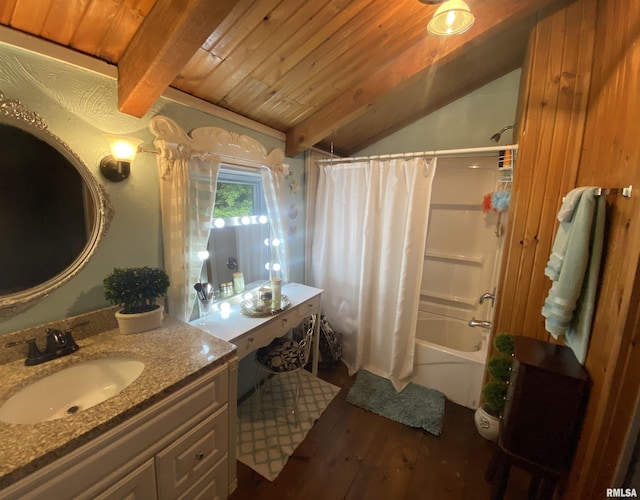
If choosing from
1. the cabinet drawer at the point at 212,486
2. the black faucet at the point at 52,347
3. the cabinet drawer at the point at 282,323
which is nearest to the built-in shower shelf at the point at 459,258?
the cabinet drawer at the point at 282,323

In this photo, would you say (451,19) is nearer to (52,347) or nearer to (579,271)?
(579,271)

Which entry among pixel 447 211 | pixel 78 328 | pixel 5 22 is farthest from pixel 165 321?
pixel 447 211

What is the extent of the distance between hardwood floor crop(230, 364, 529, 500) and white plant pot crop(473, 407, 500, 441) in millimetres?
84

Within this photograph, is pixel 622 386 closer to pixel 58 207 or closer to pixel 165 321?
pixel 165 321

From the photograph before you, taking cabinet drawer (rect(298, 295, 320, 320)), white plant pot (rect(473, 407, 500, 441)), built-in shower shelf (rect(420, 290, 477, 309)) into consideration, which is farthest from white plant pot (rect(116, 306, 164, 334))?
built-in shower shelf (rect(420, 290, 477, 309))

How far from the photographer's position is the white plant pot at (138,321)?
44.9 inches

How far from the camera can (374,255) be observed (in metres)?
2.20

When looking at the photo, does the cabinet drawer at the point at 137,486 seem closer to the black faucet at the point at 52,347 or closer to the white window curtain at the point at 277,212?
the black faucet at the point at 52,347

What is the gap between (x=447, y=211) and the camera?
2.54 meters

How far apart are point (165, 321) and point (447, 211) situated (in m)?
2.51

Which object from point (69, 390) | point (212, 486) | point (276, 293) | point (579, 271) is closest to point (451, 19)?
point (579, 271)

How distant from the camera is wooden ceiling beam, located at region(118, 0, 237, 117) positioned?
34.0 inches

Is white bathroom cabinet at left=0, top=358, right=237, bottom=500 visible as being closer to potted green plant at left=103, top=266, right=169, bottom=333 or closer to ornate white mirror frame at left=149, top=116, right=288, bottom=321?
potted green plant at left=103, top=266, right=169, bottom=333

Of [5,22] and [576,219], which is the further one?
[576,219]
